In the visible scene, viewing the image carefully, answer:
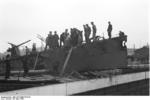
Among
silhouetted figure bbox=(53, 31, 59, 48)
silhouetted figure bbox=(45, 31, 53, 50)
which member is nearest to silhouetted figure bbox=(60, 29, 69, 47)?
silhouetted figure bbox=(53, 31, 59, 48)

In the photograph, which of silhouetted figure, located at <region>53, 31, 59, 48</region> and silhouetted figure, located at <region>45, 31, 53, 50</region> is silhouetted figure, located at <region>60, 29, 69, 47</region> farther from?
silhouetted figure, located at <region>45, 31, 53, 50</region>

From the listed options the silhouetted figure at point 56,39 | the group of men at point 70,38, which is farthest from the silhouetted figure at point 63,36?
the silhouetted figure at point 56,39

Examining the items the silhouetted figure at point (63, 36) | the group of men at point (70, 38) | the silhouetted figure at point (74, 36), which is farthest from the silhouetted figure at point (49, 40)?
the silhouetted figure at point (74, 36)

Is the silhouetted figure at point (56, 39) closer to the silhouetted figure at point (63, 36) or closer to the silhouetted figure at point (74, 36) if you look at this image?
the silhouetted figure at point (63, 36)

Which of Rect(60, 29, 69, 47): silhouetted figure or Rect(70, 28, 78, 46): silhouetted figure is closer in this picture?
Rect(70, 28, 78, 46): silhouetted figure

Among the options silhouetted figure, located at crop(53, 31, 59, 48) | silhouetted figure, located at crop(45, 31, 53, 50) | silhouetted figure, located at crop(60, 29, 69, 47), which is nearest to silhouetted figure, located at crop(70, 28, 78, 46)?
silhouetted figure, located at crop(60, 29, 69, 47)

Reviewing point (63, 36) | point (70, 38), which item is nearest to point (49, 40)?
point (63, 36)

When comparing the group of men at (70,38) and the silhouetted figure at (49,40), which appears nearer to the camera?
the group of men at (70,38)

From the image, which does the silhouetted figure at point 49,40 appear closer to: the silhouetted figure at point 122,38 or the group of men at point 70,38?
the group of men at point 70,38

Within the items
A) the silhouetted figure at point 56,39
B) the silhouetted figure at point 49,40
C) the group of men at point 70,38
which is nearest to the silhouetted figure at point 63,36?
the group of men at point 70,38

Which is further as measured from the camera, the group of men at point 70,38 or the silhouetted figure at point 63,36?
the silhouetted figure at point 63,36

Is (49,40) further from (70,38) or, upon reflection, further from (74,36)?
(74,36)

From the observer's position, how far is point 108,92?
8078 mm

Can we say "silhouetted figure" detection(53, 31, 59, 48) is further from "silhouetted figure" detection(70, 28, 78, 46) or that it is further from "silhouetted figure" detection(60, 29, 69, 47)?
"silhouetted figure" detection(70, 28, 78, 46)
